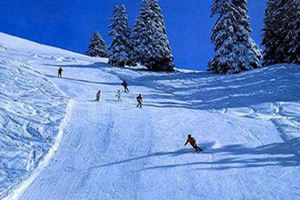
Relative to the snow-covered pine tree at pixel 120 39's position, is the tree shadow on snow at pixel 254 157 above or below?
below

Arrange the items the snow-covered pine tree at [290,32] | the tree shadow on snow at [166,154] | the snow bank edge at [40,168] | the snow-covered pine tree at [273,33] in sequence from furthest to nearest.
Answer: the snow-covered pine tree at [273,33] < the snow-covered pine tree at [290,32] < the tree shadow on snow at [166,154] < the snow bank edge at [40,168]

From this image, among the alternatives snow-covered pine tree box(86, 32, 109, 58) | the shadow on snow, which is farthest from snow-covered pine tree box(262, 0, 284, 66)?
snow-covered pine tree box(86, 32, 109, 58)

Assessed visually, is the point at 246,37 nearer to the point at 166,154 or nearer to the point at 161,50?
the point at 161,50

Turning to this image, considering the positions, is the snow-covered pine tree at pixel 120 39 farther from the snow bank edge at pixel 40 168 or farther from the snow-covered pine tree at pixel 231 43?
the snow bank edge at pixel 40 168

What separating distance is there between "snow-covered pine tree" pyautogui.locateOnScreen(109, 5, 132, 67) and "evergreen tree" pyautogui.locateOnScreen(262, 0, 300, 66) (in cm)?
1835

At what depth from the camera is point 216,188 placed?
12.4 m

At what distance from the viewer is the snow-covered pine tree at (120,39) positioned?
4394 centimetres

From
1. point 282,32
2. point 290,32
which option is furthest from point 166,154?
point 282,32

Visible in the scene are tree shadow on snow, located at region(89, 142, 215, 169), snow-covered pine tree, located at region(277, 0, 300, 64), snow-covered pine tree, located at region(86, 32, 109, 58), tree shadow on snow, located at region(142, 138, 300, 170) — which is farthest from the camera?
snow-covered pine tree, located at region(86, 32, 109, 58)

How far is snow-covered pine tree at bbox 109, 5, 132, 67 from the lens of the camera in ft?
144

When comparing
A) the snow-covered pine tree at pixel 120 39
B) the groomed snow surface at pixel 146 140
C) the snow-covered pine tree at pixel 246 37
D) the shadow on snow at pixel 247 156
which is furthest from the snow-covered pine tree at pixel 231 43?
the shadow on snow at pixel 247 156

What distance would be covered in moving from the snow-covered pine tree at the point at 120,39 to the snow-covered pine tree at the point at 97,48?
1593 cm

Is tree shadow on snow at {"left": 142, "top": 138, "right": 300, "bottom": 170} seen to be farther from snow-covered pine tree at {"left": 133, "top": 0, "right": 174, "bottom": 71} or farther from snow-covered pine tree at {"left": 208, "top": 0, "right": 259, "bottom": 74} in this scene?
snow-covered pine tree at {"left": 133, "top": 0, "right": 174, "bottom": 71}

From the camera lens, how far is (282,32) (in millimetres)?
37594
